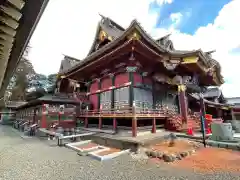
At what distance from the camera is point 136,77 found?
412 inches

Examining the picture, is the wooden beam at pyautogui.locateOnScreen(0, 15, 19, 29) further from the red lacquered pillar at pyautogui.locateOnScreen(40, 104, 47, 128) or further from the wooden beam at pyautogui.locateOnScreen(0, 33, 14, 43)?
the red lacquered pillar at pyautogui.locateOnScreen(40, 104, 47, 128)

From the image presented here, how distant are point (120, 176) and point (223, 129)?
6681mm

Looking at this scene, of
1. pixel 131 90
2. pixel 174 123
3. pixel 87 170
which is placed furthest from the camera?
pixel 174 123

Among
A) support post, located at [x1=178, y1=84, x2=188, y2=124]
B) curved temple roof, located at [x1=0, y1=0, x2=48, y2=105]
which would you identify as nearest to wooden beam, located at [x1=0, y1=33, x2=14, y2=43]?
curved temple roof, located at [x1=0, y1=0, x2=48, y2=105]

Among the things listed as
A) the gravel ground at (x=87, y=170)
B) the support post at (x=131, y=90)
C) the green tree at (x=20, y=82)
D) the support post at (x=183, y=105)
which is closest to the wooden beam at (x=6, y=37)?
the gravel ground at (x=87, y=170)

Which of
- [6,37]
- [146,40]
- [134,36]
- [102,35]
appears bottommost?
[6,37]

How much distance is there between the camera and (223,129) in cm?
783

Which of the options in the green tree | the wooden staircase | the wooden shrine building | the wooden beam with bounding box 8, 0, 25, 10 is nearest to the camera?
the wooden beam with bounding box 8, 0, 25, 10

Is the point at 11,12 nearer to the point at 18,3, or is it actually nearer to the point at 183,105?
the point at 18,3

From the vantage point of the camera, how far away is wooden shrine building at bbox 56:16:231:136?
8.86 metres

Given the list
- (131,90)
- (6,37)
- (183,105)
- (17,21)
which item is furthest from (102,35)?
(17,21)

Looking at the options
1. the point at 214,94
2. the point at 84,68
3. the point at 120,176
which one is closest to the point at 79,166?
the point at 120,176

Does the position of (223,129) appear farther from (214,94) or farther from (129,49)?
(214,94)

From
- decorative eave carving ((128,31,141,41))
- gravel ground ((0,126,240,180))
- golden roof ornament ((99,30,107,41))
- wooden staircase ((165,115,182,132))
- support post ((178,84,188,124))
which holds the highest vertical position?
golden roof ornament ((99,30,107,41))
